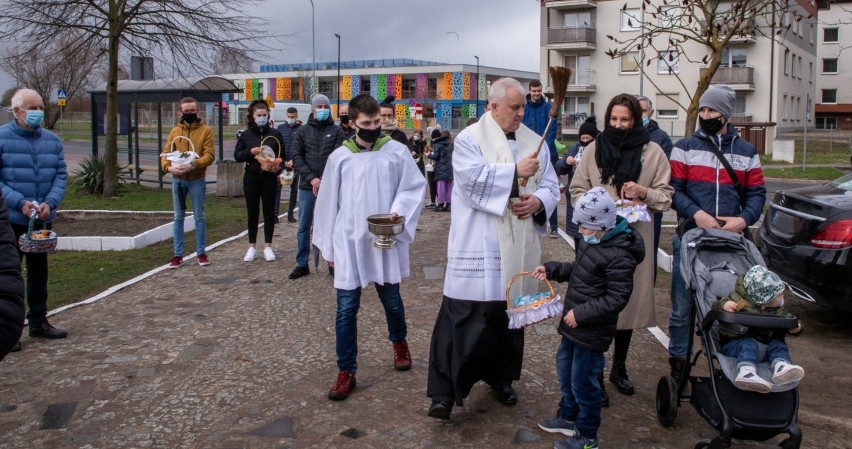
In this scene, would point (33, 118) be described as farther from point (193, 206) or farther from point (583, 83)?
point (583, 83)

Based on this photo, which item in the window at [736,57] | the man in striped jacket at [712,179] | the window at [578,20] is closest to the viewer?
the man in striped jacket at [712,179]

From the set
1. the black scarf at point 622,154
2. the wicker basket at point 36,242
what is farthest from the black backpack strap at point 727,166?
the wicker basket at point 36,242

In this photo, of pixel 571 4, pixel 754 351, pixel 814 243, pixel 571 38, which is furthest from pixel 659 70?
pixel 754 351

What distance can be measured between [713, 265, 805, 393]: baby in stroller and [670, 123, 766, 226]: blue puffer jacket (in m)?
1.16

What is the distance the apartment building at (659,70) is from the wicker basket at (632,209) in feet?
137

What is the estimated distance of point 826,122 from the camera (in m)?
62.2

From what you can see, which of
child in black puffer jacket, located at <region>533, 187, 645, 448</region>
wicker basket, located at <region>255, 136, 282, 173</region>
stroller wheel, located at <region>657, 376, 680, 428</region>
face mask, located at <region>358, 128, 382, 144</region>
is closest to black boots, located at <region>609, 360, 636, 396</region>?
stroller wheel, located at <region>657, 376, 680, 428</region>

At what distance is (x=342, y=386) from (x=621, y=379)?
191cm

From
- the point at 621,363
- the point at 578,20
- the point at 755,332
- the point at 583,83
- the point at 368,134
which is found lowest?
the point at 621,363

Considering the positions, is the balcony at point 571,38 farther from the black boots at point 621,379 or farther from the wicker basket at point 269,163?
the black boots at point 621,379

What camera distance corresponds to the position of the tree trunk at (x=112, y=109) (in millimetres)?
16672

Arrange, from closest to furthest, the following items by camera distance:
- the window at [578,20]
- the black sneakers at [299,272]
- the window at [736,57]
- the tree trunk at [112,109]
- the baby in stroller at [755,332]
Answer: the baby in stroller at [755,332]
the black sneakers at [299,272]
the tree trunk at [112,109]
the window at [736,57]
the window at [578,20]

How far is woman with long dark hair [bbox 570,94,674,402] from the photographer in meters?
5.26

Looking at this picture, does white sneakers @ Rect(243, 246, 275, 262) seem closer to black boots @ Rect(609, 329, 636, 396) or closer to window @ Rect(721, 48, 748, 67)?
black boots @ Rect(609, 329, 636, 396)
